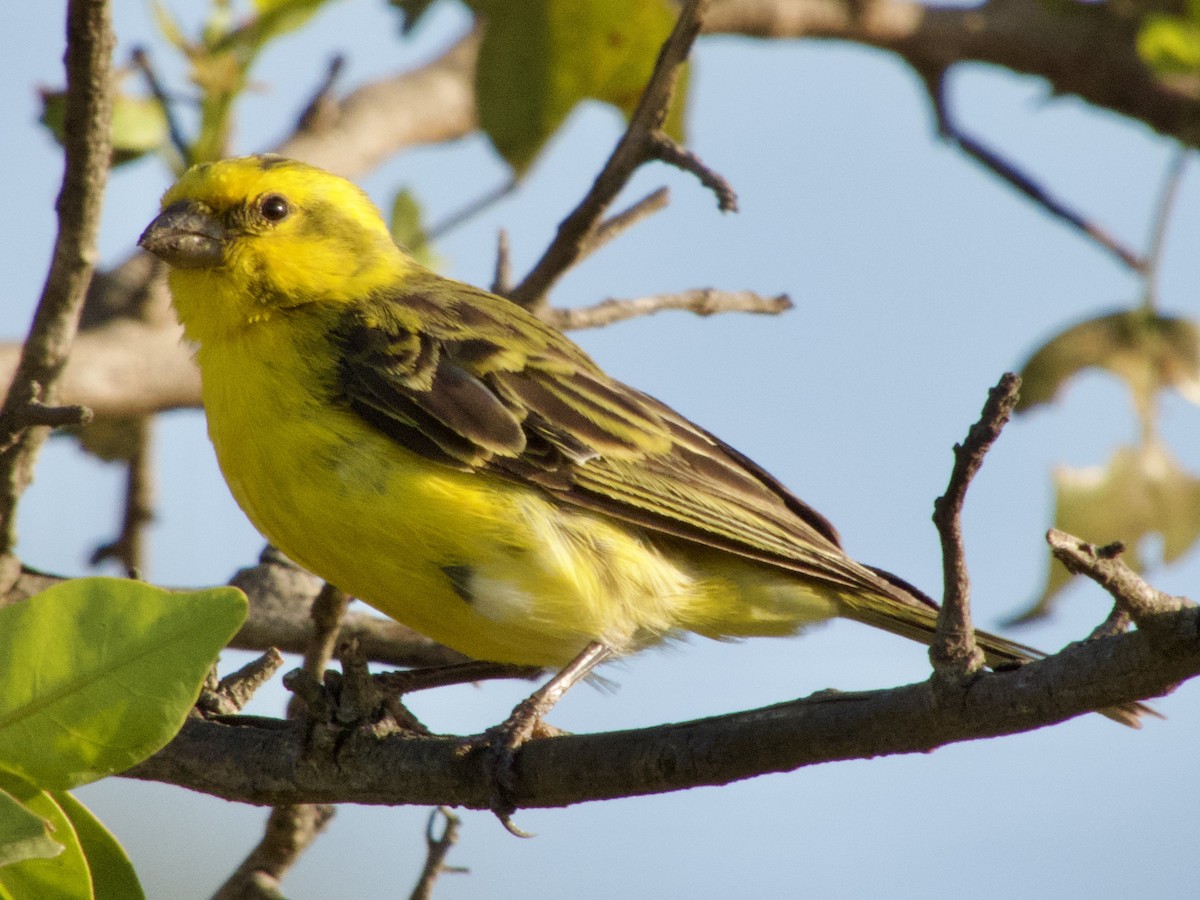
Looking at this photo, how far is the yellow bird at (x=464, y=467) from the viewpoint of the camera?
13.2ft

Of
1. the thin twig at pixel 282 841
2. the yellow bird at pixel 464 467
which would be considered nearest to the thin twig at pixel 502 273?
the yellow bird at pixel 464 467

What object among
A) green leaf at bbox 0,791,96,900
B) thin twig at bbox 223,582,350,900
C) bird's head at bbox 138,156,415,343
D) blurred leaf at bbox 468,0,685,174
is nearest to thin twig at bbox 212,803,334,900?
thin twig at bbox 223,582,350,900

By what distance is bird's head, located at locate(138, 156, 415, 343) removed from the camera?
4.64 metres

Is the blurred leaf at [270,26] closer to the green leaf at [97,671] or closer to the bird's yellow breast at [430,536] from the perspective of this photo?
the bird's yellow breast at [430,536]

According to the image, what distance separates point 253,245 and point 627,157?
120cm

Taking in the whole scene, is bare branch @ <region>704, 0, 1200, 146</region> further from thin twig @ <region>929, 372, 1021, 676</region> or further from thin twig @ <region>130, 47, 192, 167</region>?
thin twig @ <region>929, 372, 1021, 676</region>

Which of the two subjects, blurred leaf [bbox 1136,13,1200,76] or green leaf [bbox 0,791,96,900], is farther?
blurred leaf [bbox 1136,13,1200,76]

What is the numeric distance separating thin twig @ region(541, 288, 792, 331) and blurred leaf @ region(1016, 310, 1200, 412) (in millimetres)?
934

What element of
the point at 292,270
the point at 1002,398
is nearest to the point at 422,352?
the point at 292,270

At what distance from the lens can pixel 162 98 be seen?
189 inches

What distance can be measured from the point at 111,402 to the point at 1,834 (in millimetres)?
3437

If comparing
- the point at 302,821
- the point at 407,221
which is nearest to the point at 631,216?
the point at 407,221

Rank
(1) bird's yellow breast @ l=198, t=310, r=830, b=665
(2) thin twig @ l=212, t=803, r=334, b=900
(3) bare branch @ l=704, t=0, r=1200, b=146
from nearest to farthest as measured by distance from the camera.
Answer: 1. (1) bird's yellow breast @ l=198, t=310, r=830, b=665
2. (2) thin twig @ l=212, t=803, r=334, b=900
3. (3) bare branch @ l=704, t=0, r=1200, b=146

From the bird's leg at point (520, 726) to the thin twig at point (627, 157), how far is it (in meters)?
1.27
